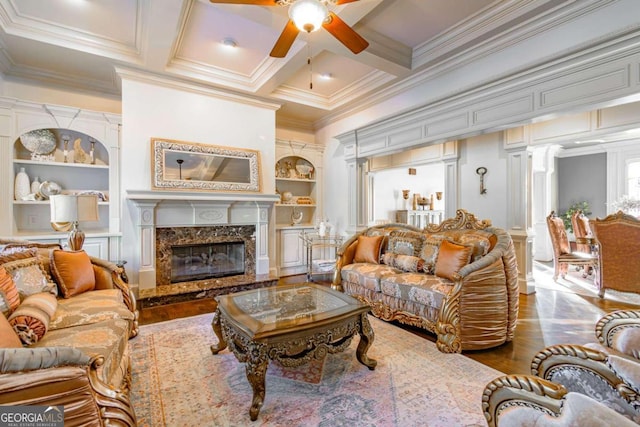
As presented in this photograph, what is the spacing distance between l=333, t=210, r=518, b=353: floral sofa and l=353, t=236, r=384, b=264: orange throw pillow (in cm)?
1

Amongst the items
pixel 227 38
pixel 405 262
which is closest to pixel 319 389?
pixel 405 262

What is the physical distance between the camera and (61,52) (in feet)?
11.7

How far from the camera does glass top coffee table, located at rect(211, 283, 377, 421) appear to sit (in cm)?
179

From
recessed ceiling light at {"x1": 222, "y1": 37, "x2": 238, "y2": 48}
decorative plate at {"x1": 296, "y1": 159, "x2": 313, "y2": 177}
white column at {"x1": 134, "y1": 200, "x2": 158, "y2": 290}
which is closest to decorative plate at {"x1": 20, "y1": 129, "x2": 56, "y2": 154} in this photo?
white column at {"x1": 134, "y1": 200, "x2": 158, "y2": 290}

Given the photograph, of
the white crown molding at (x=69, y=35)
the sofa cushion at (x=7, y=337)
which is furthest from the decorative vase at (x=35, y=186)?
the sofa cushion at (x=7, y=337)

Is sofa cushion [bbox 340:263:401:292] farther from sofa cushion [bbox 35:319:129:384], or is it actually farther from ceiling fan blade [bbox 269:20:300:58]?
ceiling fan blade [bbox 269:20:300:58]

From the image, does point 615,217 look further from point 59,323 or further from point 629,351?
point 59,323

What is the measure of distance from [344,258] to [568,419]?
10.7 feet

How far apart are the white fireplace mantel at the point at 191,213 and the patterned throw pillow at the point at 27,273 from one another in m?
1.69

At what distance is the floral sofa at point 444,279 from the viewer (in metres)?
2.59

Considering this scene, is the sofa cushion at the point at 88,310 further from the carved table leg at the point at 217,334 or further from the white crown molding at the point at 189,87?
the white crown molding at the point at 189,87

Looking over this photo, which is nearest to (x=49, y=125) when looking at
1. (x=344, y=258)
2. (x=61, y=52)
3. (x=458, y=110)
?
(x=61, y=52)

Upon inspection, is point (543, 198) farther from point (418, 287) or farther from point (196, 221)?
point (196, 221)

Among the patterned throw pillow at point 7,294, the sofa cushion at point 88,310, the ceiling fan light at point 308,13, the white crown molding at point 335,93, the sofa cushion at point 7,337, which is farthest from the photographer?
the white crown molding at point 335,93
